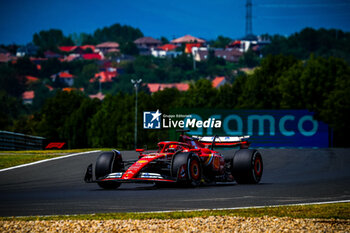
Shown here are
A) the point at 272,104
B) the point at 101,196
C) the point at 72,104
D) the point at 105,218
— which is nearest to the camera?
the point at 105,218

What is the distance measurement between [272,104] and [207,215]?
283 feet

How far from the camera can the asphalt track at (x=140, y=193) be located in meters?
14.2

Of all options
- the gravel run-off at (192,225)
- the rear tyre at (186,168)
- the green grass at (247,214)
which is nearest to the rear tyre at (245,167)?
the rear tyre at (186,168)

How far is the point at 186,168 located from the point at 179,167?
0.29 meters

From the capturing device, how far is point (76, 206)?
14281 millimetres

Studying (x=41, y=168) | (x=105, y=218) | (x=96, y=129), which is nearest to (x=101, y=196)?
(x=105, y=218)

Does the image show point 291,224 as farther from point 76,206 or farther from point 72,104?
point 72,104

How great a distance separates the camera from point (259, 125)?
48875 mm

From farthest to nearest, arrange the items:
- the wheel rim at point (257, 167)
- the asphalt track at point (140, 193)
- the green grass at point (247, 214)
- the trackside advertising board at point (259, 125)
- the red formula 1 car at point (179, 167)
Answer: the trackside advertising board at point (259, 125)
the wheel rim at point (257, 167)
the red formula 1 car at point (179, 167)
the asphalt track at point (140, 193)
the green grass at point (247, 214)

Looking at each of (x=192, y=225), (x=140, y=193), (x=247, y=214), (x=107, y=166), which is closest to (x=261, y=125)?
(x=107, y=166)

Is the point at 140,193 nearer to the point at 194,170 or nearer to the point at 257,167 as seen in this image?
the point at 194,170

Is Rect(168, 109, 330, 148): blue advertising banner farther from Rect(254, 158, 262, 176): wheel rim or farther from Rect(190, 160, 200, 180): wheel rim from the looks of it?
Rect(190, 160, 200, 180): wheel rim

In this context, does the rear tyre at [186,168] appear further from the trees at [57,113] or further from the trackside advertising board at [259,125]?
the trees at [57,113]

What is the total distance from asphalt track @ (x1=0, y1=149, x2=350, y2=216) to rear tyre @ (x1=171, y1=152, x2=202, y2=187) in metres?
0.31
